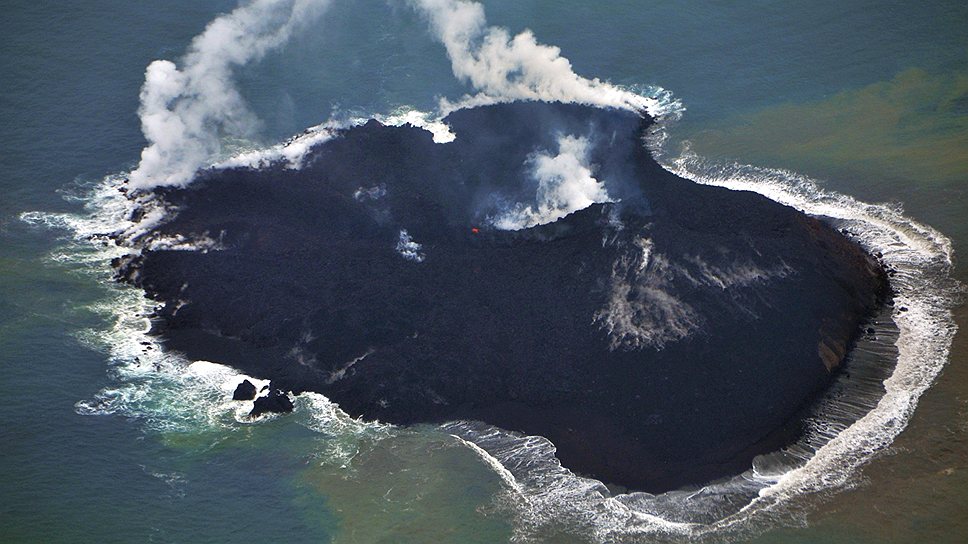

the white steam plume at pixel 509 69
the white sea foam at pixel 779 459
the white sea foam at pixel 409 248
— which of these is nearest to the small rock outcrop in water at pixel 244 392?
the white sea foam at pixel 779 459

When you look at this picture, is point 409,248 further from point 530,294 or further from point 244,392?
point 244,392

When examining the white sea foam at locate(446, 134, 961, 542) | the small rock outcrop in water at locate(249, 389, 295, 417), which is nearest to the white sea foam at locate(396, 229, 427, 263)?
the small rock outcrop in water at locate(249, 389, 295, 417)

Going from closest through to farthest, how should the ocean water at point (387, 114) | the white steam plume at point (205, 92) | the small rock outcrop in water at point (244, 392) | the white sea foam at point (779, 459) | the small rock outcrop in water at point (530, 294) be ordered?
the white sea foam at point (779, 459) < the ocean water at point (387, 114) < the small rock outcrop in water at point (530, 294) < the small rock outcrop in water at point (244, 392) < the white steam plume at point (205, 92)

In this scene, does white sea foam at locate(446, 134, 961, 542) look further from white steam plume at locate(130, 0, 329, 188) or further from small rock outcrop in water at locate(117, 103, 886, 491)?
white steam plume at locate(130, 0, 329, 188)

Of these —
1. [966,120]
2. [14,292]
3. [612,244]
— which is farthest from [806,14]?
[14,292]

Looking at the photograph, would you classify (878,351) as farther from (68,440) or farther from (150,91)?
(150,91)

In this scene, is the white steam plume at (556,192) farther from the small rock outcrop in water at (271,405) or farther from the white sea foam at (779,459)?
the small rock outcrop in water at (271,405)

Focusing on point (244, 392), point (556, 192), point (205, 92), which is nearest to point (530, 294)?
point (556, 192)
